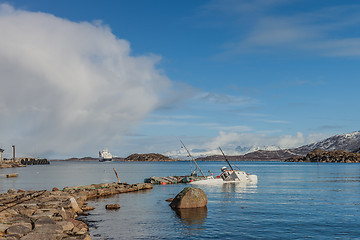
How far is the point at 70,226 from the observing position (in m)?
24.7

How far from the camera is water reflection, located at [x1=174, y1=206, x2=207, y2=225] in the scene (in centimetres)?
3156

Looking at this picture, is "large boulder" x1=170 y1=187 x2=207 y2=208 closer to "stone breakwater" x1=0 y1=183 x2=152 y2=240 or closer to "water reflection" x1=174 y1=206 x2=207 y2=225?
"water reflection" x1=174 y1=206 x2=207 y2=225

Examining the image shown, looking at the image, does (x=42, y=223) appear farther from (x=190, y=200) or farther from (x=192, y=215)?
(x=190, y=200)

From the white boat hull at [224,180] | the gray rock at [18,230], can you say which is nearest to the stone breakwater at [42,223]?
the gray rock at [18,230]

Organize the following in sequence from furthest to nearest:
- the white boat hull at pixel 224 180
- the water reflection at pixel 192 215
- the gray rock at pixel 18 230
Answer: the white boat hull at pixel 224 180, the water reflection at pixel 192 215, the gray rock at pixel 18 230

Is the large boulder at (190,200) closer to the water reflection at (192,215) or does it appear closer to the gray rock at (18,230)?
the water reflection at (192,215)

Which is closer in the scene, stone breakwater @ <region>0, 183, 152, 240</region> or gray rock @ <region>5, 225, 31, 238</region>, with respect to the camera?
gray rock @ <region>5, 225, 31, 238</region>

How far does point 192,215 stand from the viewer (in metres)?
34.3

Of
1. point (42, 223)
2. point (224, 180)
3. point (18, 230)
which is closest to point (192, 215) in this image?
point (42, 223)

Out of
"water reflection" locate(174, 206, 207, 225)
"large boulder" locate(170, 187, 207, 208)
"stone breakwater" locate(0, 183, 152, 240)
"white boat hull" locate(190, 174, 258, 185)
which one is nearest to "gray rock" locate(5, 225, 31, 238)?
"stone breakwater" locate(0, 183, 152, 240)

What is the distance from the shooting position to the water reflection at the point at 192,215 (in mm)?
31562

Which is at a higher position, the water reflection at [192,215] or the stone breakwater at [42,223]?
the stone breakwater at [42,223]

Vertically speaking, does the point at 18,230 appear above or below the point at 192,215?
above

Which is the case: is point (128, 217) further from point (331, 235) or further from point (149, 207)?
point (331, 235)
